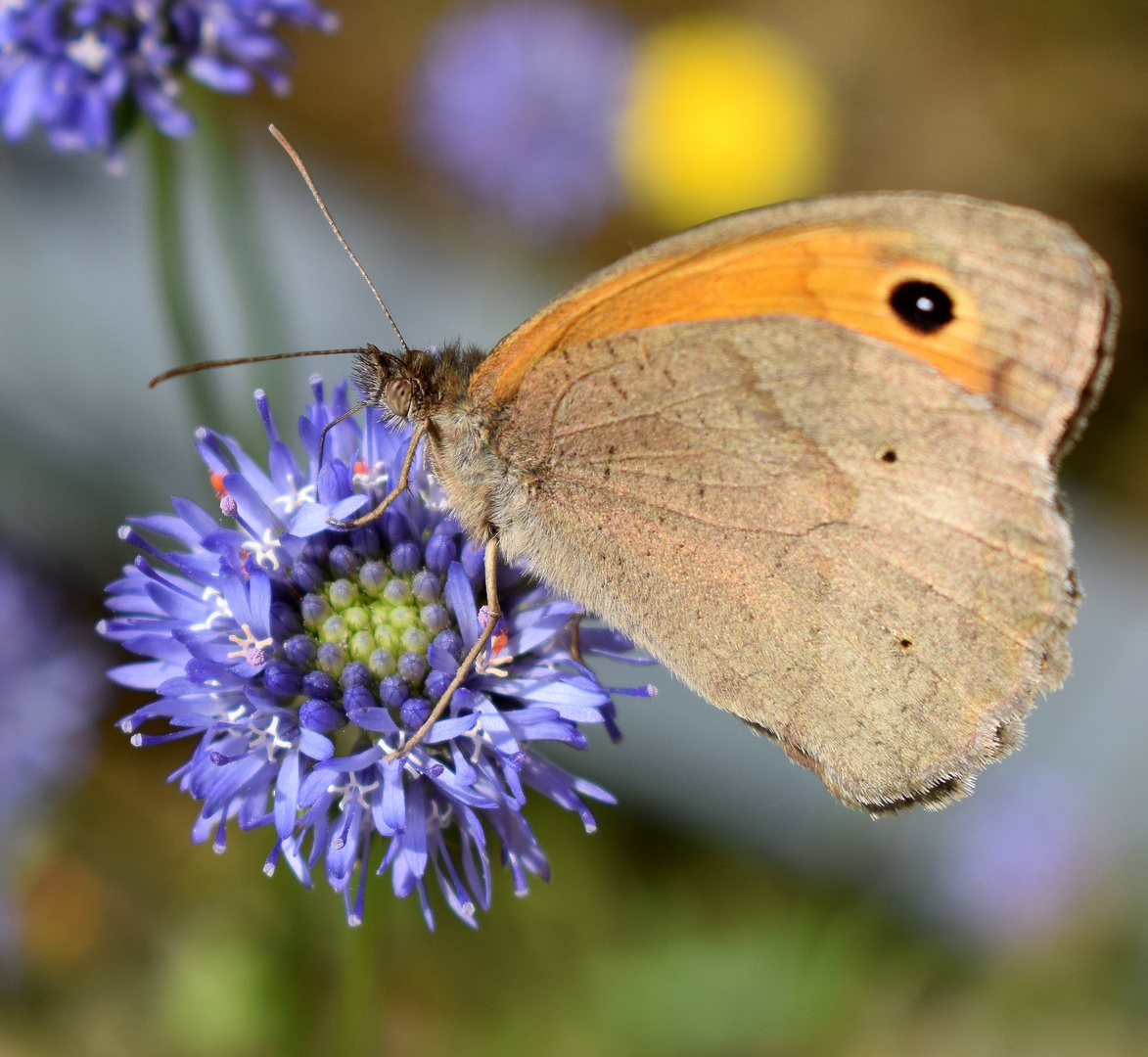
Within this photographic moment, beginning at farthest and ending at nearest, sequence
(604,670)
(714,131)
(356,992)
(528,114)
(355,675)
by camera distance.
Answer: (714,131) → (528,114) → (604,670) → (356,992) → (355,675)

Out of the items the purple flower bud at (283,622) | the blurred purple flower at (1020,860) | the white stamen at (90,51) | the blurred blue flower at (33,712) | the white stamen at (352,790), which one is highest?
the white stamen at (90,51)

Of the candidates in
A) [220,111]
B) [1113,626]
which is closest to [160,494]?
[220,111]

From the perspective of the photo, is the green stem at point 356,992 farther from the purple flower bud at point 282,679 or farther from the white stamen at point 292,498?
the white stamen at point 292,498

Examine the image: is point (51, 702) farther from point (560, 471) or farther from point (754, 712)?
point (754, 712)

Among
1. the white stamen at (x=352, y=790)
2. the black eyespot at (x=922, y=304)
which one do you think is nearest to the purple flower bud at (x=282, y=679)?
the white stamen at (x=352, y=790)

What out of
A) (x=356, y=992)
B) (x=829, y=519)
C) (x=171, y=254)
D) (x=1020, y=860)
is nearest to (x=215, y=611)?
(x=356, y=992)

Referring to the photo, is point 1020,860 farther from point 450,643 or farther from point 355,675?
point 355,675
